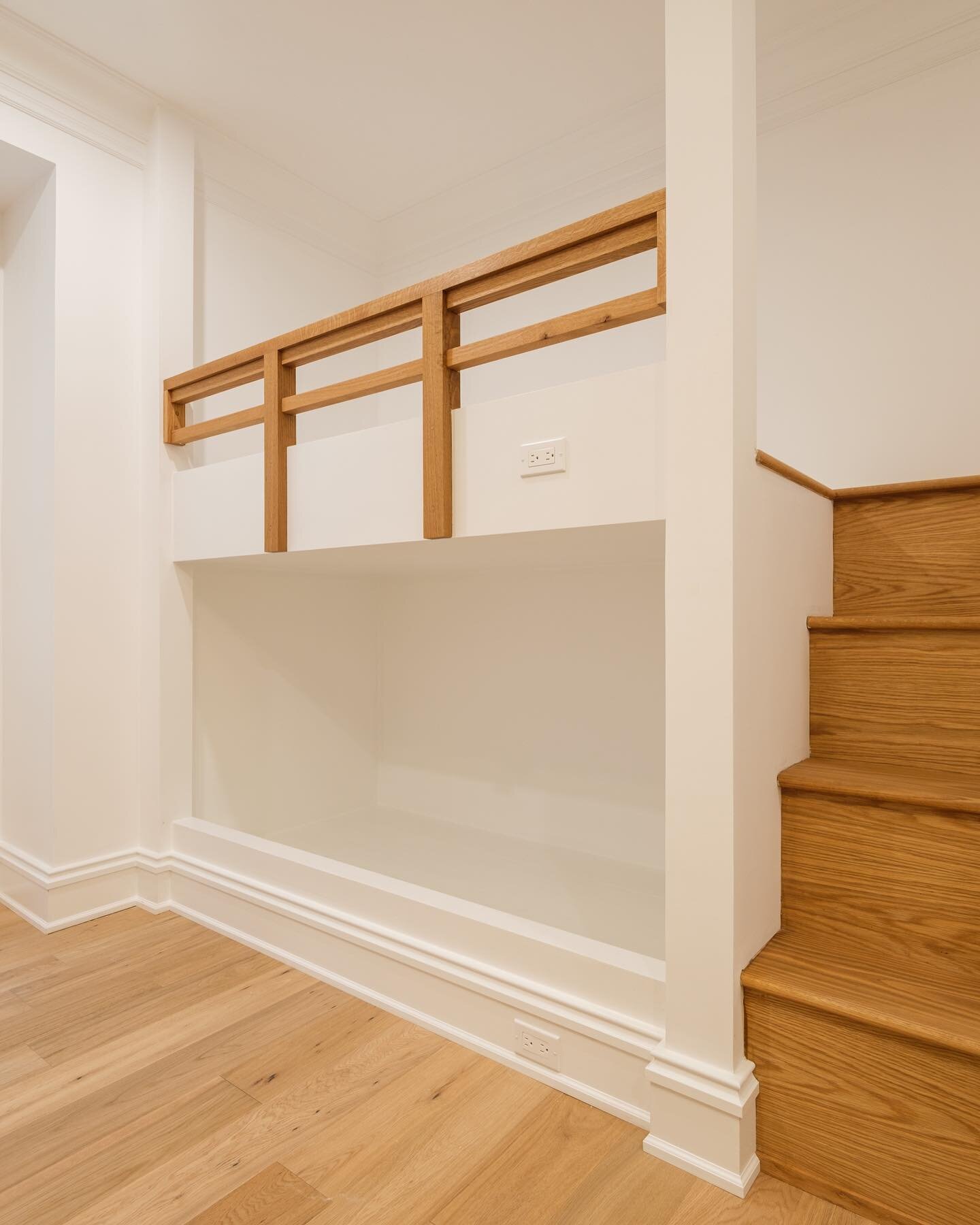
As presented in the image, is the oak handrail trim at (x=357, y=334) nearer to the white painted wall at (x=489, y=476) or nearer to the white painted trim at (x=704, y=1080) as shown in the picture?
the white painted wall at (x=489, y=476)

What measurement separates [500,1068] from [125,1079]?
79 centimetres

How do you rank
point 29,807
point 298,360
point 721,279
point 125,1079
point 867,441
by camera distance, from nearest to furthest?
1. point 721,279
2. point 125,1079
3. point 298,360
4. point 867,441
5. point 29,807

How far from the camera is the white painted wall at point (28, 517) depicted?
2.41 m

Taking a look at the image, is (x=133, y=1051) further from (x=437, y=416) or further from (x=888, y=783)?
(x=888, y=783)

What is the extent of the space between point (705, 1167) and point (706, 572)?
3.30ft

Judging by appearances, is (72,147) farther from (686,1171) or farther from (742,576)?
(686,1171)

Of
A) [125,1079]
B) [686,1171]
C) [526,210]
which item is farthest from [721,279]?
[526,210]

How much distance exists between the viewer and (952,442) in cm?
219

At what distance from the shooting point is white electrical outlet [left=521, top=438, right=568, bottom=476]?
5.03ft

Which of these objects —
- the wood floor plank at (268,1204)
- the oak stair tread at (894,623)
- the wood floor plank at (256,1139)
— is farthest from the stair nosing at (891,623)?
the wood floor plank at (268,1204)

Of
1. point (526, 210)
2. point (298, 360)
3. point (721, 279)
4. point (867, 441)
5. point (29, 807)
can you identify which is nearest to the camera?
point (721, 279)

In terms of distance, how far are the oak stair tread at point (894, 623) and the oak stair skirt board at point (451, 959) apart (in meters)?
0.78

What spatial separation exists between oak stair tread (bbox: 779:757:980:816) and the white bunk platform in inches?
17.7

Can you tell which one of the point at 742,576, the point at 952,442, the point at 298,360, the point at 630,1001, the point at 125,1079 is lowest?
the point at 125,1079
